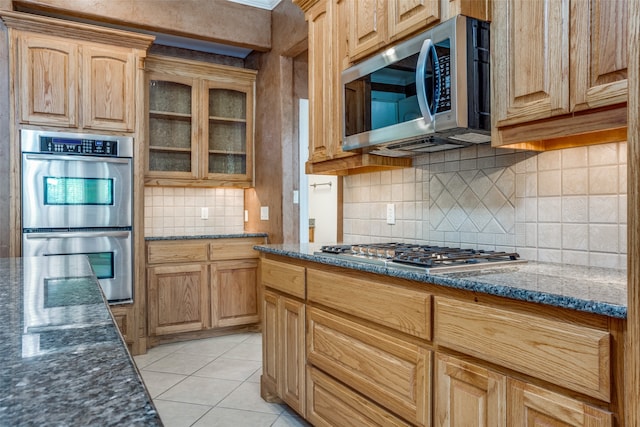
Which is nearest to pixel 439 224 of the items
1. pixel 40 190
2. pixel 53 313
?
pixel 53 313

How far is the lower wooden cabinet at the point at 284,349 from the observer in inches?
88.0

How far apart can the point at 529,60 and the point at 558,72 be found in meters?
0.13

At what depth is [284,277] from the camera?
2.37m

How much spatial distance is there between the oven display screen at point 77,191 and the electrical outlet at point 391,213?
2149 mm

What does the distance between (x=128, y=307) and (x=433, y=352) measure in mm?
2738

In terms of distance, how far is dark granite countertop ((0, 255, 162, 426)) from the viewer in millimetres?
414

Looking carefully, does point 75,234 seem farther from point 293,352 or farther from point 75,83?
point 293,352

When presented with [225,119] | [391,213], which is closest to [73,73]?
[225,119]

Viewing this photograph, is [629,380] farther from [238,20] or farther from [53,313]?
[238,20]

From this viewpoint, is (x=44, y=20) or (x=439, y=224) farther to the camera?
(x=44, y=20)

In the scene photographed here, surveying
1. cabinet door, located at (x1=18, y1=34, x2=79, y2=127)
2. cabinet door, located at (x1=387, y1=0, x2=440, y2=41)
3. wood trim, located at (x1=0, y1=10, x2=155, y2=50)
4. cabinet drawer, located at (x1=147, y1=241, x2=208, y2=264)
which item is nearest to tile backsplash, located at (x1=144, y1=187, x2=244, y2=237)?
cabinet drawer, located at (x1=147, y1=241, x2=208, y2=264)

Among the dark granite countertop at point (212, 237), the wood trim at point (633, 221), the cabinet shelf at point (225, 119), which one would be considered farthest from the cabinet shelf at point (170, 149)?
the wood trim at point (633, 221)

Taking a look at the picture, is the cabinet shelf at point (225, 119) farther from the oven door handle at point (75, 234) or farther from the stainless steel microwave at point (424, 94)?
the stainless steel microwave at point (424, 94)

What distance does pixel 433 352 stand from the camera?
1482mm
